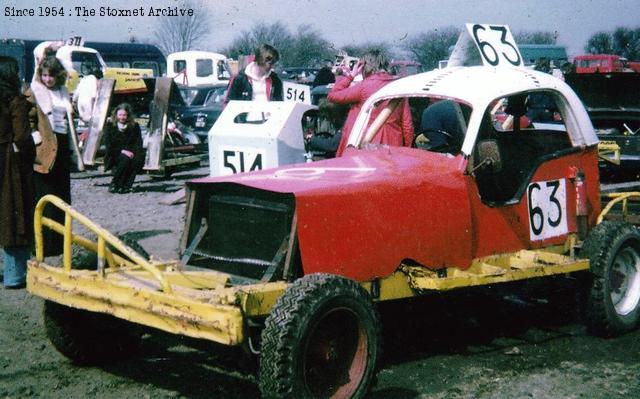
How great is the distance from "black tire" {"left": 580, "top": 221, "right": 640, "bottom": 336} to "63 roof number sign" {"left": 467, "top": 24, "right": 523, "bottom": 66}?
161cm

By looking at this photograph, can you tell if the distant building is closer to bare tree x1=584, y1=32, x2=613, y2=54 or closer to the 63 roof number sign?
bare tree x1=584, y1=32, x2=613, y2=54

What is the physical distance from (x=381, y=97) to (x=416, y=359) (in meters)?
1.98

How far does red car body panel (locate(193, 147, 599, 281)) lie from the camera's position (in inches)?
174

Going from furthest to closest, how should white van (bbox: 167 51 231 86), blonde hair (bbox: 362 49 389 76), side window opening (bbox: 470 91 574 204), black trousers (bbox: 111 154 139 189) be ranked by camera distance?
1. white van (bbox: 167 51 231 86)
2. black trousers (bbox: 111 154 139 189)
3. blonde hair (bbox: 362 49 389 76)
4. side window opening (bbox: 470 91 574 204)

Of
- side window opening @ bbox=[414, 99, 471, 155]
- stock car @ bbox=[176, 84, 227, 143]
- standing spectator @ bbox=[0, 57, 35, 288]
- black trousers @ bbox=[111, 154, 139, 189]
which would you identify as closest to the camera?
side window opening @ bbox=[414, 99, 471, 155]

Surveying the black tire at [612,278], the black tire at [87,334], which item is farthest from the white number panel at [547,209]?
the black tire at [87,334]

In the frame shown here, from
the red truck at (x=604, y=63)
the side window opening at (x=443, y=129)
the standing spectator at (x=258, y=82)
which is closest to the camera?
the side window opening at (x=443, y=129)

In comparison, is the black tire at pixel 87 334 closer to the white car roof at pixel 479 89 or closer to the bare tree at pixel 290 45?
the white car roof at pixel 479 89

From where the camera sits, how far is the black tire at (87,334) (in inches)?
195

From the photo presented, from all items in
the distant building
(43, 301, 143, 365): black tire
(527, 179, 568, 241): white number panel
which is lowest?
(43, 301, 143, 365): black tire

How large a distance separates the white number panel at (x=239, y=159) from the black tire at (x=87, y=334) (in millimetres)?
2530

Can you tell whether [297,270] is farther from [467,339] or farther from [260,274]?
[467,339]

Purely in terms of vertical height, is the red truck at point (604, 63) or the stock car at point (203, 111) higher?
the red truck at point (604, 63)

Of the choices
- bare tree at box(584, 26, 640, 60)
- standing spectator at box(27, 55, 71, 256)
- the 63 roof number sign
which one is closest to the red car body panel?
the 63 roof number sign
